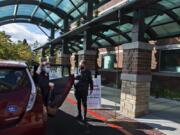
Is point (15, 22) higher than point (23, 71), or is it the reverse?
point (15, 22)

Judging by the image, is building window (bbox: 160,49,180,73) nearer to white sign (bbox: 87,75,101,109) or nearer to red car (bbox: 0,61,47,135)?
white sign (bbox: 87,75,101,109)

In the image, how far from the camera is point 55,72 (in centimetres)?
1080

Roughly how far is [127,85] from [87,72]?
68.9 inches

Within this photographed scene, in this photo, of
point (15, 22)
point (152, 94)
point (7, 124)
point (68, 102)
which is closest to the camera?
point (7, 124)

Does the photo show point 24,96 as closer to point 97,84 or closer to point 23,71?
point 23,71

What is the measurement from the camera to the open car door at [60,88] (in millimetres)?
9070

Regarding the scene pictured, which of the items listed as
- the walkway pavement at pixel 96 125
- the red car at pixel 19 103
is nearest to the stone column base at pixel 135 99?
the walkway pavement at pixel 96 125

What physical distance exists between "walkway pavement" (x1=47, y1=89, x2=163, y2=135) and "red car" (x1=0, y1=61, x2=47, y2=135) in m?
2.85

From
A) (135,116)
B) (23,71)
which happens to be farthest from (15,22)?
(23,71)

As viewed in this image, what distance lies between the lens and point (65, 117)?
10.2 metres

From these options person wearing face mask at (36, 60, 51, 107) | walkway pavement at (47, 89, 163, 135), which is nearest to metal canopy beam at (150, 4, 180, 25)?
walkway pavement at (47, 89, 163, 135)

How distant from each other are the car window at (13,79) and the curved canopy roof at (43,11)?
1472 centimetres

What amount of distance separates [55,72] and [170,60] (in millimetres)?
7665

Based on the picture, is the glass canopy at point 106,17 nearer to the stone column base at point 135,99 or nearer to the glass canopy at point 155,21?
the glass canopy at point 155,21
